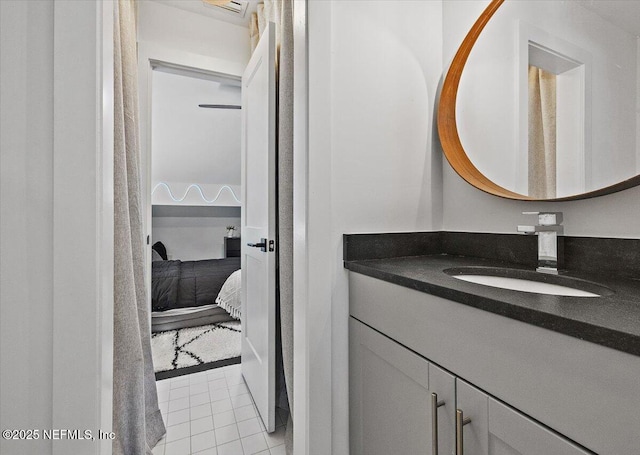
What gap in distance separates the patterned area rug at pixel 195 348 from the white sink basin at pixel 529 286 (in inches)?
78.2

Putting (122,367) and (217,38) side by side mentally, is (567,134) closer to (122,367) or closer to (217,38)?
(122,367)

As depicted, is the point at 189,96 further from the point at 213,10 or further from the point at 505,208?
the point at 505,208

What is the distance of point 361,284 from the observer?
995 mm

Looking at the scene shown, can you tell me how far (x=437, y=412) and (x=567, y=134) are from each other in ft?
2.86

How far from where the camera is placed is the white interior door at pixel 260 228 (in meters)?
1.51

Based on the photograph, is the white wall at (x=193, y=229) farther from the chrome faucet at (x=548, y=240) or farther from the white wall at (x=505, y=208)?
the chrome faucet at (x=548, y=240)

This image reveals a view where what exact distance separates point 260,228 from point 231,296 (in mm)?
1750

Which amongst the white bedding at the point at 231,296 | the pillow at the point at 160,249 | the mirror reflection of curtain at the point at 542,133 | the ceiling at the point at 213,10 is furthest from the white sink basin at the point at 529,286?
the pillow at the point at 160,249

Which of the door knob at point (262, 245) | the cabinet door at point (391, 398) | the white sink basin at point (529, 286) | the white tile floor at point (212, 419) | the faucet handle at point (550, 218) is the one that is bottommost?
the white tile floor at point (212, 419)

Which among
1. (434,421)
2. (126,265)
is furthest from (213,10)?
(434,421)

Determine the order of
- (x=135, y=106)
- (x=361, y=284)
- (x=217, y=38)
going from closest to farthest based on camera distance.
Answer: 1. (x=361, y=284)
2. (x=135, y=106)
3. (x=217, y=38)

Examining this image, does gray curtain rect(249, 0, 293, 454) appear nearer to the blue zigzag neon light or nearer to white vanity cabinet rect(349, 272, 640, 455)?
white vanity cabinet rect(349, 272, 640, 455)

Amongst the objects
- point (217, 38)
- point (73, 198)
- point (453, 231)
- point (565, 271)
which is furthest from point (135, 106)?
point (565, 271)

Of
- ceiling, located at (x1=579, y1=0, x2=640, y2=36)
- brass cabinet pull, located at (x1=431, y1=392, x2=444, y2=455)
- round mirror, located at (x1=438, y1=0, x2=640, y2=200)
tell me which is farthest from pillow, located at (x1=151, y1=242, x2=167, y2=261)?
ceiling, located at (x1=579, y1=0, x2=640, y2=36)
